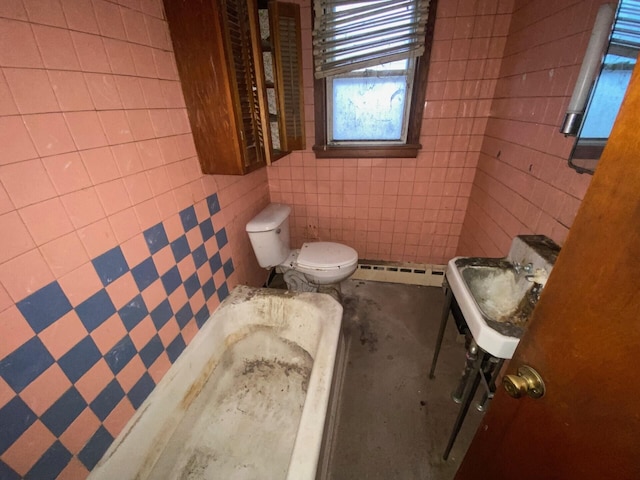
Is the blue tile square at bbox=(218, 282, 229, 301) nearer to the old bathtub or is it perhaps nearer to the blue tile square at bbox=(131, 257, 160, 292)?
the old bathtub

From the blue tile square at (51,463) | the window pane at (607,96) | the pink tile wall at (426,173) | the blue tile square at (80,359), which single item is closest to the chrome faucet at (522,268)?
the window pane at (607,96)

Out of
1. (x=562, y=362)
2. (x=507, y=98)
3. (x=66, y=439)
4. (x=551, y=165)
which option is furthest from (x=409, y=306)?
(x=66, y=439)

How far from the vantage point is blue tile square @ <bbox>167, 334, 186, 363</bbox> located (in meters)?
1.21

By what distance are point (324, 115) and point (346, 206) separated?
0.71 meters

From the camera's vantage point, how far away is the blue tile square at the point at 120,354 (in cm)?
94

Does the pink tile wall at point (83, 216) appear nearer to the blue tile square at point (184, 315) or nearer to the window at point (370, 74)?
the blue tile square at point (184, 315)

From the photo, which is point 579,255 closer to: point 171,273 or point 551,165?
point 551,165

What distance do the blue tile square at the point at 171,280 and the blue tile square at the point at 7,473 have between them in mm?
614

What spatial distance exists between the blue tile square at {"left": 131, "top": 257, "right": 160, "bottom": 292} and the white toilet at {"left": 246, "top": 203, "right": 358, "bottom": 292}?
2.21 ft

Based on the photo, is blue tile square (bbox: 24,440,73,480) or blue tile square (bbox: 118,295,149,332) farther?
blue tile square (bbox: 118,295,149,332)

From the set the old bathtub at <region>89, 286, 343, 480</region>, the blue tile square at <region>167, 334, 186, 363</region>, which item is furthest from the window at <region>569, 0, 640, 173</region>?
the blue tile square at <region>167, 334, 186, 363</region>

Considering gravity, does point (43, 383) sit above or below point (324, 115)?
below

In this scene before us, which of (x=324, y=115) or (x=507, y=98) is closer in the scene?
(x=507, y=98)

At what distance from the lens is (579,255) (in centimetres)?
46
